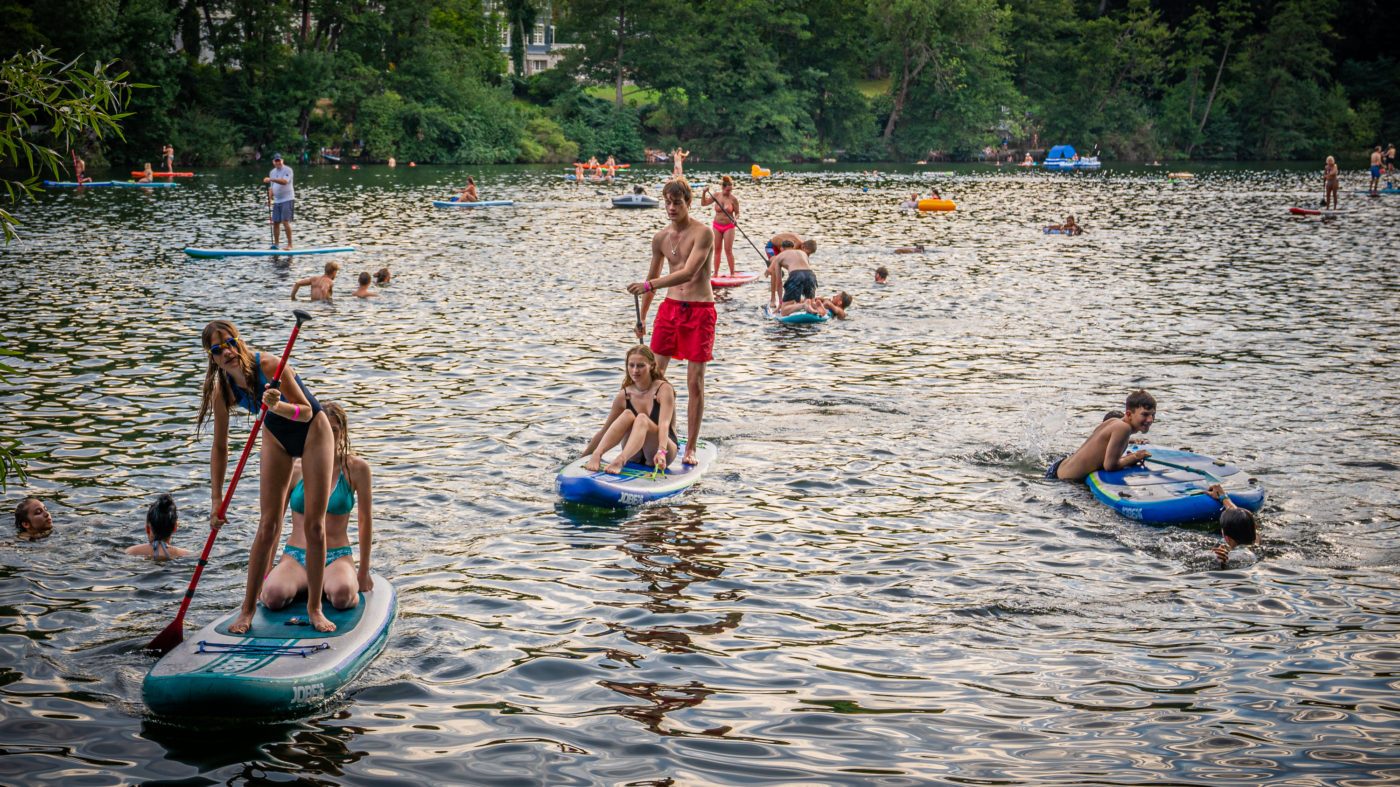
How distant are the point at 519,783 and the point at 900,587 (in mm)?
3936

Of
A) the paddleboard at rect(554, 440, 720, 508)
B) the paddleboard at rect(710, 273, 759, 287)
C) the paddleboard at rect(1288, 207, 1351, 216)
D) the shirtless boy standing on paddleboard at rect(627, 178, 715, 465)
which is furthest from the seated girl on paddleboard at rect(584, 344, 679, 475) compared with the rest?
the paddleboard at rect(1288, 207, 1351, 216)

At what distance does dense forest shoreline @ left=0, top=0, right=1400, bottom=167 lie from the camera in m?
82.1

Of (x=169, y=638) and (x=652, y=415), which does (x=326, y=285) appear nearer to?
(x=652, y=415)

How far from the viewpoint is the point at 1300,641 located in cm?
859

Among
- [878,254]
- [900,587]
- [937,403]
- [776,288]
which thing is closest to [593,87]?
[878,254]

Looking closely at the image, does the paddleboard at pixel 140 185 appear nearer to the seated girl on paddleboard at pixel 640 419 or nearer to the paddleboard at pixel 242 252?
the paddleboard at pixel 242 252

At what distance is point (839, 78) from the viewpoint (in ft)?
336

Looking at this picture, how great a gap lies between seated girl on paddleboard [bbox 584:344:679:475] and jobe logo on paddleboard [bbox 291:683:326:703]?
4585 millimetres

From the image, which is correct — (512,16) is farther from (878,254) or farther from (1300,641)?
A: (1300,641)

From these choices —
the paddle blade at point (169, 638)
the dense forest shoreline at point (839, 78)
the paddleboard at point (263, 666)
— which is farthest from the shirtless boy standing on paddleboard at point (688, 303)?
the dense forest shoreline at point (839, 78)

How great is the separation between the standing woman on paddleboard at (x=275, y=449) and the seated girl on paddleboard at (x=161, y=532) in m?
2.14

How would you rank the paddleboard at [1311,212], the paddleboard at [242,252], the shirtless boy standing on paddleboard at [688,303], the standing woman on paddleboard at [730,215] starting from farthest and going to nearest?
A: the paddleboard at [1311,212]
the paddleboard at [242,252]
the standing woman on paddleboard at [730,215]
the shirtless boy standing on paddleboard at [688,303]

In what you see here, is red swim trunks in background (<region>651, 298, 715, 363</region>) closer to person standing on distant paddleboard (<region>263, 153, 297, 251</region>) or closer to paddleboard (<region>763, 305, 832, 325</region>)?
paddleboard (<region>763, 305, 832, 325</region>)

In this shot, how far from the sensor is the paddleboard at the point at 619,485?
11195 mm
